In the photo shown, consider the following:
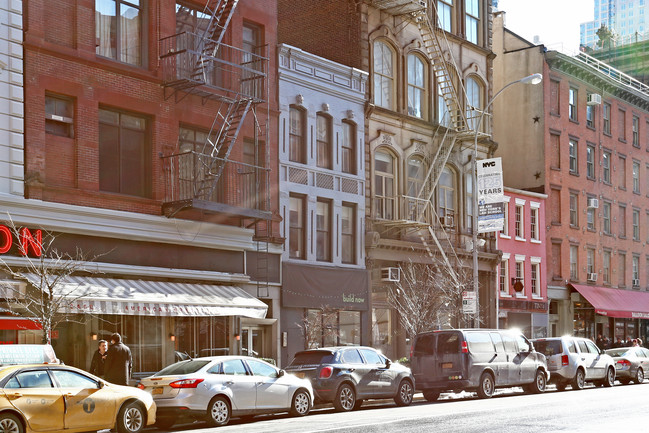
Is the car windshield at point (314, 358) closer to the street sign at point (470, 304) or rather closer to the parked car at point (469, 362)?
the parked car at point (469, 362)

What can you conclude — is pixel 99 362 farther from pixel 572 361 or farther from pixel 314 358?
pixel 572 361

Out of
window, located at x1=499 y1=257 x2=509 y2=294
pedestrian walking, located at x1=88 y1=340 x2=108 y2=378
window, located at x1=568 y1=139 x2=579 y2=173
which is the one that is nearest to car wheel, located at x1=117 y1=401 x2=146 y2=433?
pedestrian walking, located at x1=88 y1=340 x2=108 y2=378

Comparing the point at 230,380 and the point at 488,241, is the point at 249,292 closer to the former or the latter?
the point at 230,380

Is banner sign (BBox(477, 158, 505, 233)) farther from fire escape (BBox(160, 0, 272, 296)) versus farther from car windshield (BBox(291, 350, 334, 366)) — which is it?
car windshield (BBox(291, 350, 334, 366))

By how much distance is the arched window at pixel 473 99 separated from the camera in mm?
41250

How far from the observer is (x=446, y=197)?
132 feet

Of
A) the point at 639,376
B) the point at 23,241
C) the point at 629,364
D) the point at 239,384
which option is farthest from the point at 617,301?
the point at 23,241

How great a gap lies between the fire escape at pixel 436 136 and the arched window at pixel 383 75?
149 centimetres

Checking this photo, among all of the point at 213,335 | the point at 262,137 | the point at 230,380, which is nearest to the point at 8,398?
the point at 230,380

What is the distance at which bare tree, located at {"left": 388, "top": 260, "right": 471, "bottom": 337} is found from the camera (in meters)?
35.1

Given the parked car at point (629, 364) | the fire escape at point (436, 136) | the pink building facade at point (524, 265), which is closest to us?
the parked car at point (629, 364)

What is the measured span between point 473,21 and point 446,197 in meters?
8.38

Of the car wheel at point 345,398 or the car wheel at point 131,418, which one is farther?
the car wheel at point 345,398

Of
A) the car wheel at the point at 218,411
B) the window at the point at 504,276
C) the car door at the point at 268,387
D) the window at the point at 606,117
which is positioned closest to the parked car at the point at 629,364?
the window at the point at 504,276
